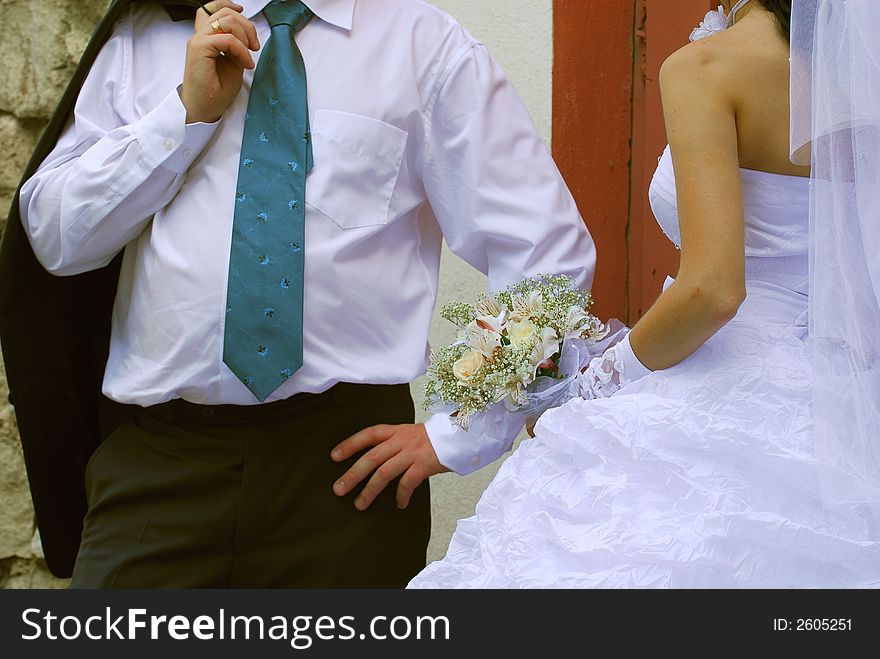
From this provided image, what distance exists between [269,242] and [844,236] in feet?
3.11

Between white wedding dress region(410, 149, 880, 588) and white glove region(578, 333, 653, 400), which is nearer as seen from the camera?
white wedding dress region(410, 149, 880, 588)

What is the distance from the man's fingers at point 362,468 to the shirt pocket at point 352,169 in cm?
40

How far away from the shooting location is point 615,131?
2.97m

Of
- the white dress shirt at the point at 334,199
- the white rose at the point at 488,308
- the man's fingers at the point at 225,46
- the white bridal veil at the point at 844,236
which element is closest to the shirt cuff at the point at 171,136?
the white dress shirt at the point at 334,199

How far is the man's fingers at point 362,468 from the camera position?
6.96 feet

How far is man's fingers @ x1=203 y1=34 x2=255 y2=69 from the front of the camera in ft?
6.70

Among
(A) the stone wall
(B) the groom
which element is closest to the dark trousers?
(B) the groom

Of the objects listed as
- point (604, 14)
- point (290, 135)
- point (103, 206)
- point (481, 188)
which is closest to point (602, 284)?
point (604, 14)

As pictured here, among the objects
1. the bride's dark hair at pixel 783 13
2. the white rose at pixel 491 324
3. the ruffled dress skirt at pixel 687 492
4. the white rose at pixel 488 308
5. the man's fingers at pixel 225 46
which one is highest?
the bride's dark hair at pixel 783 13

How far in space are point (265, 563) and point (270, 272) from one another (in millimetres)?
517

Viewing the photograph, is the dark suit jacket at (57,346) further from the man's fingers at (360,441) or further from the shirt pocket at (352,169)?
the man's fingers at (360,441)

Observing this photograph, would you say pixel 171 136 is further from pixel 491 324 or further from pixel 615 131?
pixel 615 131

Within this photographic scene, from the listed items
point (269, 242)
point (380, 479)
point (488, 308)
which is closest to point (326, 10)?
point (269, 242)

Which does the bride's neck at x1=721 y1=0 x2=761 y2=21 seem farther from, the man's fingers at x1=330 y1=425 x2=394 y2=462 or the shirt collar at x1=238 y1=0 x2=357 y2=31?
the man's fingers at x1=330 y1=425 x2=394 y2=462
